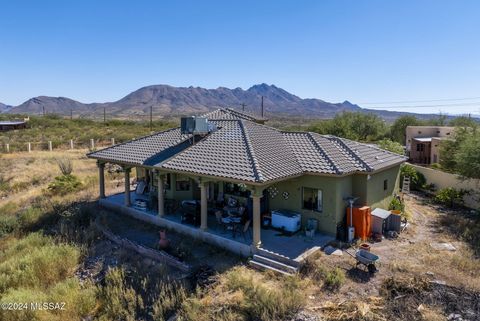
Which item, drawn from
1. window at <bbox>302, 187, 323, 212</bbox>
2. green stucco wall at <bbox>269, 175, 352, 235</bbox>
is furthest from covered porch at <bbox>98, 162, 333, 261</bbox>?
window at <bbox>302, 187, 323, 212</bbox>

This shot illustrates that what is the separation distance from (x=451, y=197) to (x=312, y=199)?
38.3 feet

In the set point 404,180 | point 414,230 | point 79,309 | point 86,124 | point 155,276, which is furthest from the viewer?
point 86,124

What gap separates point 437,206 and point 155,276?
17.0 meters

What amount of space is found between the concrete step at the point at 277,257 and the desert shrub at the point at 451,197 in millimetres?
14056

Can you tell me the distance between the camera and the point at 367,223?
13945mm

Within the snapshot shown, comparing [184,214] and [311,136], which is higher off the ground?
[311,136]

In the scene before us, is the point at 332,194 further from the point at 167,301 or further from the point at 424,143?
the point at 424,143

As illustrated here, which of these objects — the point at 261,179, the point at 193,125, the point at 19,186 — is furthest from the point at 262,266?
the point at 19,186

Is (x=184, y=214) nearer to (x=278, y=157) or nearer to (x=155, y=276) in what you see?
(x=155, y=276)

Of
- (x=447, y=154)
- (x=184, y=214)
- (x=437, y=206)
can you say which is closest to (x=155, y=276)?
(x=184, y=214)

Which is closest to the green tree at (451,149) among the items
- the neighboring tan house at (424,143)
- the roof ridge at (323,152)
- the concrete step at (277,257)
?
the neighboring tan house at (424,143)

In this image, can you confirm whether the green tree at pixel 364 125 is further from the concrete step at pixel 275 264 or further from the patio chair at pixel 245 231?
the concrete step at pixel 275 264

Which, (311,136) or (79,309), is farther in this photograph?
(311,136)

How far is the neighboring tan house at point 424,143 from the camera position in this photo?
34.2m
